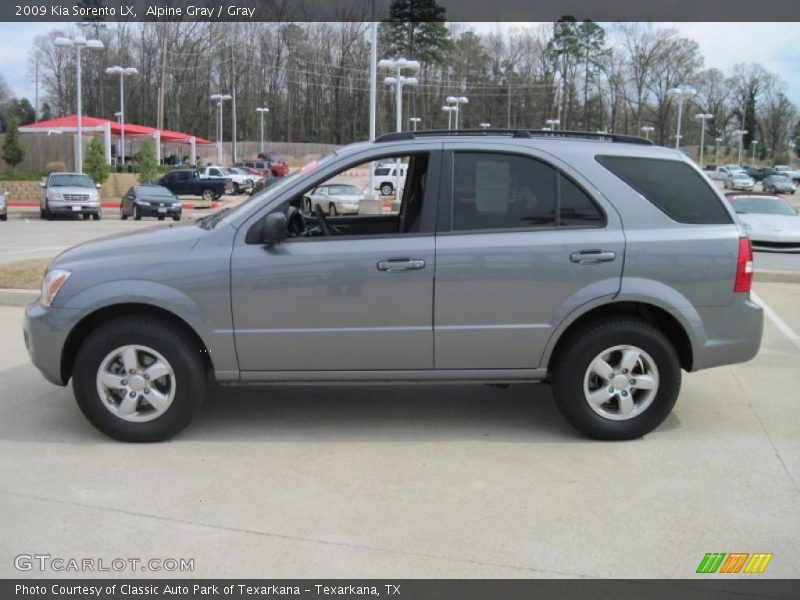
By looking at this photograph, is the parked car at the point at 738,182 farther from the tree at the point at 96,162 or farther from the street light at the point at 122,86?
the tree at the point at 96,162

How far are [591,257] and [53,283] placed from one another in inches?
134

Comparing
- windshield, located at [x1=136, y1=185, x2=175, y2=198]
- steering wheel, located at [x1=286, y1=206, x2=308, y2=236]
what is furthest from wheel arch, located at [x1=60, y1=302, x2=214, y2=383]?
windshield, located at [x1=136, y1=185, x2=175, y2=198]

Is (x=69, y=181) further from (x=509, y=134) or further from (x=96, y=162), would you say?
(x=509, y=134)

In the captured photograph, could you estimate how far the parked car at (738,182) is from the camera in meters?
58.2

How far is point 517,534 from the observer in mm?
3764

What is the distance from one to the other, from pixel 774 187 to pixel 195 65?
63.4 meters

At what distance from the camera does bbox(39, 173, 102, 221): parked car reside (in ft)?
89.6

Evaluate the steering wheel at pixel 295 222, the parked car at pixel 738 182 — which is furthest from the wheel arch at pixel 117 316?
the parked car at pixel 738 182

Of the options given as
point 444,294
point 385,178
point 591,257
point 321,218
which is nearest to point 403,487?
point 444,294

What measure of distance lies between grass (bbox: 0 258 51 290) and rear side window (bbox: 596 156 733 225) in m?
7.51

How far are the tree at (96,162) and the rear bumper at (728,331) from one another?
118ft
